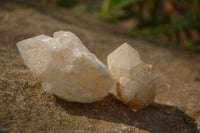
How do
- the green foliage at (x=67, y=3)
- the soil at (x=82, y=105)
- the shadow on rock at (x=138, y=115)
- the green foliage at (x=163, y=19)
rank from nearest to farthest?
the soil at (x=82, y=105), the shadow on rock at (x=138, y=115), the green foliage at (x=163, y=19), the green foliage at (x=67, y=3)

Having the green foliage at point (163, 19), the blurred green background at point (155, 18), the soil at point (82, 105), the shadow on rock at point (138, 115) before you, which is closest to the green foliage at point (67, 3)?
the blurred green background at point (155, 18)

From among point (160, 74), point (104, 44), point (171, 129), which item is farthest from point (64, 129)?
point (104, 44)

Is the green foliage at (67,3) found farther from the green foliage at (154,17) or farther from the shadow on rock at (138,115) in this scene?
the shadow on rock at (138,115)

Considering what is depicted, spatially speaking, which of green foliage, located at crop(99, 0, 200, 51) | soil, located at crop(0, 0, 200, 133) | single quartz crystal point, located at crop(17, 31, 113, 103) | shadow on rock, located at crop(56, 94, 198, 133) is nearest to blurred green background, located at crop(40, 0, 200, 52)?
green foliage, located at crop(99, 0, 200, 51)

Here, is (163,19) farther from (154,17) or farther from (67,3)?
(67,3)

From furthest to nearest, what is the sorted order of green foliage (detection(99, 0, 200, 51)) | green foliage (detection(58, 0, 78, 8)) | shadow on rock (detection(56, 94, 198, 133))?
Result: green foliage (detection(58, 0, 78, 8)), green foliage (detection(99, 0, 200, 51)), shadow on rock (detection(56, 94, 198, 133))

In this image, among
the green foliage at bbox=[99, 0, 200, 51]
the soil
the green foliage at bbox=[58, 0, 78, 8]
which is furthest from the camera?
the green foliage at bbox=[58, 0, 78, 8]

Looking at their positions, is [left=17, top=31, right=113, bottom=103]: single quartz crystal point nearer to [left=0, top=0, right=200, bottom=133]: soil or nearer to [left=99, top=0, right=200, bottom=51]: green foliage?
[left=0, top=0, right=200, bottom=133]: soil
